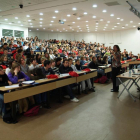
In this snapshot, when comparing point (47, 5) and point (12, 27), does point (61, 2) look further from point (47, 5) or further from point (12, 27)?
point (12, 27)

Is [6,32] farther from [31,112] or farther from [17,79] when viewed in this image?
[31,112]

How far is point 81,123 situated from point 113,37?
57.8ft

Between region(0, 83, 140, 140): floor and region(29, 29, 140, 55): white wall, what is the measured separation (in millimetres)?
15126

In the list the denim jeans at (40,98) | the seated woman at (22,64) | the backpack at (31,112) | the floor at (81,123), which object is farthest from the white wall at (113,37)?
the backpack at (31,112)

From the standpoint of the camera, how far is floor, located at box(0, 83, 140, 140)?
97.1 inches

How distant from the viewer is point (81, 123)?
2924mm

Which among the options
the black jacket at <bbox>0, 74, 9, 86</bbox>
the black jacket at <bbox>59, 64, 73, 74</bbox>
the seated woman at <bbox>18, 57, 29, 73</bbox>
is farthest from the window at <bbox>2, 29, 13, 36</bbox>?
the black jacket at <bbox>0, 74, 9, 86</bbox>

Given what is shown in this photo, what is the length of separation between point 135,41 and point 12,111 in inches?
688

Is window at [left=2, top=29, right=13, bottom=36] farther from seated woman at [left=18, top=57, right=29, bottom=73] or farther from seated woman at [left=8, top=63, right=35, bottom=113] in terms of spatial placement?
seated woman at [left=8, top=63, right=35, bottom=113]

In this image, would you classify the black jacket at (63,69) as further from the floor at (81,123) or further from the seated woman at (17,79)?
the seated woman at (17,79)

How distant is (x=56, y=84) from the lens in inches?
153

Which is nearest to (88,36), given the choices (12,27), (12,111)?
(12,27)

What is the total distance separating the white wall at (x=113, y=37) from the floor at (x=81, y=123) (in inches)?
595

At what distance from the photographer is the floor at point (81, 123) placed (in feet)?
8.09
